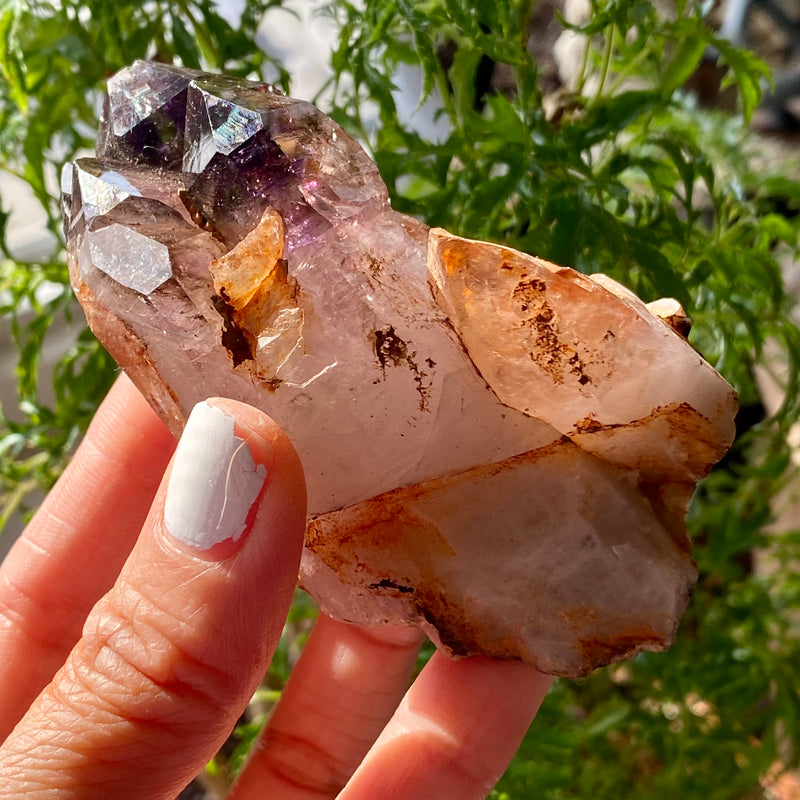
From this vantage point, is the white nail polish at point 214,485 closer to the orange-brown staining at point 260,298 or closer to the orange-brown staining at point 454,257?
the orange-brown staining at point 260,298

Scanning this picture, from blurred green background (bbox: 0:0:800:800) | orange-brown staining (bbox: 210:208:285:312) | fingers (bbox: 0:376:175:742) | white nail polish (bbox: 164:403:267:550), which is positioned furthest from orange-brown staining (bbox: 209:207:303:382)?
fingers (bbox: 0:376:175:742)

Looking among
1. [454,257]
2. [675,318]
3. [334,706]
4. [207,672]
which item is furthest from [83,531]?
[675,318]

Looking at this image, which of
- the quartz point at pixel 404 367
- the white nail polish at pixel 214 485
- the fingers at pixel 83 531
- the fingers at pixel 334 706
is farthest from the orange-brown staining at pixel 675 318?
the fingers at pixel 83 531

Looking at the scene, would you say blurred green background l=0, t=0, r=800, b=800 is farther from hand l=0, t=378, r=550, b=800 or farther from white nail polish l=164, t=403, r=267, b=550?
white nail polish l=164, t=403, r=267, b=550

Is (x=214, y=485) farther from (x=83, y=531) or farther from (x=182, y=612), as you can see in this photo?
(x=83, y=531)

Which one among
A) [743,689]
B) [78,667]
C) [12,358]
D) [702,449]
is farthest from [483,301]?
[12,358]

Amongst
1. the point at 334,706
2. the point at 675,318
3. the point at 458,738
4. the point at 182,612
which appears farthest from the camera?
the point at 334,706
